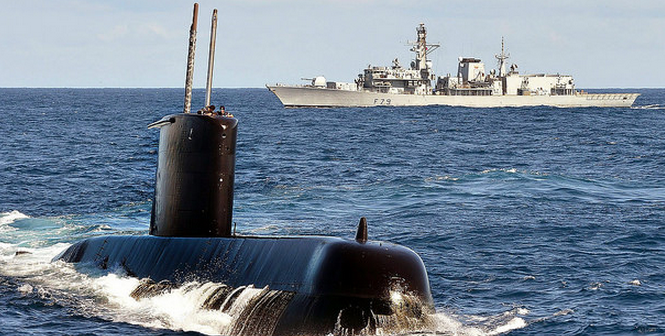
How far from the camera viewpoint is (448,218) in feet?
86.0

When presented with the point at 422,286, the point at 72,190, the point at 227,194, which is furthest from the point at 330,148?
the point at 422,286

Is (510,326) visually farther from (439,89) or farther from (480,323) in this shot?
(439,89)

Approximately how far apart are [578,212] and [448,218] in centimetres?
433

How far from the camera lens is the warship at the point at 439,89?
375 feet

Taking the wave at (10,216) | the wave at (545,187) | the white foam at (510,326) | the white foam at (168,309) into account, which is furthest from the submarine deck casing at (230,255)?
the wave at (545,187)

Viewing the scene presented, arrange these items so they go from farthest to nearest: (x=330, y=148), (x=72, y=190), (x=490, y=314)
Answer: (x=330, y=148) < (x=72, y=190) < (x=490, y=314)

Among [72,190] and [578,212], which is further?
[72,190]

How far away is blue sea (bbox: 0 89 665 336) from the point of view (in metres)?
15.2

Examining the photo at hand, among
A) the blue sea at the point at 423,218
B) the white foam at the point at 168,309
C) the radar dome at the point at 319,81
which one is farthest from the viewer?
the radar dome at the point at 319,81

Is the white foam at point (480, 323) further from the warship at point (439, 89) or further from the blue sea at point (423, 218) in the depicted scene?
the warship at point (439, 89)

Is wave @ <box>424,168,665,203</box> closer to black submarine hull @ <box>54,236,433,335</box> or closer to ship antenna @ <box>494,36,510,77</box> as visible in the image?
black submarine hull @ <box>54,236,433,335</box>

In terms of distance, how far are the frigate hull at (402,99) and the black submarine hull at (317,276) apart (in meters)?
98.1

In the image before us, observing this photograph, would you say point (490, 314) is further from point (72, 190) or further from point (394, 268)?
point (72, 190)

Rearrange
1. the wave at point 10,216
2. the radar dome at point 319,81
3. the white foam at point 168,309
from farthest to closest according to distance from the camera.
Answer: the radar dome at point 319,81 < the wave at point 10,216 < the white foam at point 168,309
